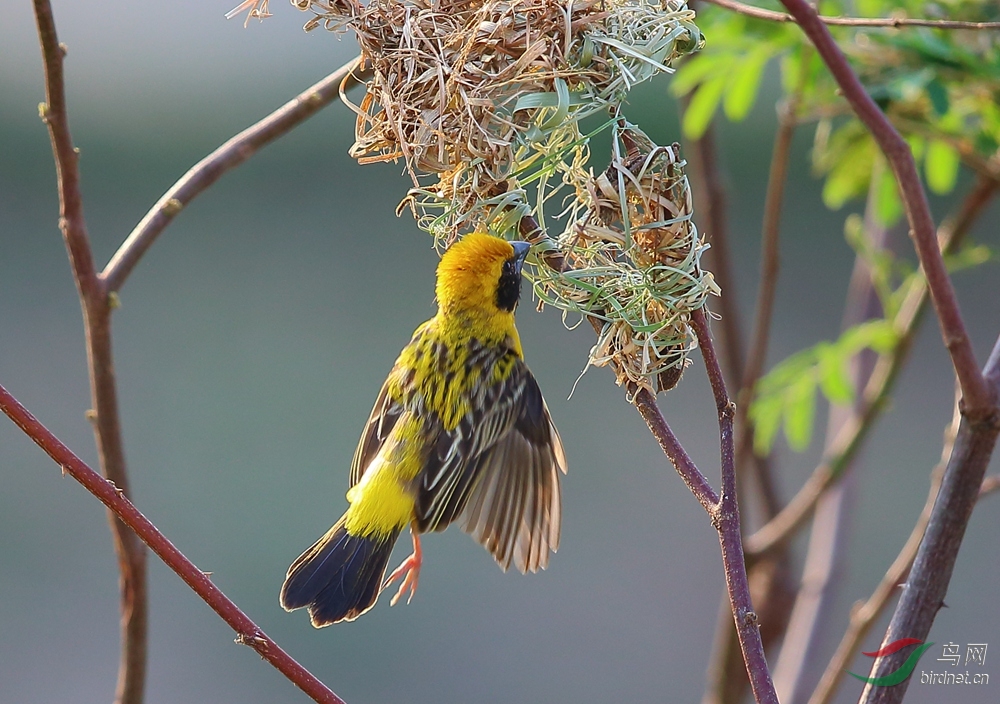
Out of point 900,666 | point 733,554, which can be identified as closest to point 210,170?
point 733,554

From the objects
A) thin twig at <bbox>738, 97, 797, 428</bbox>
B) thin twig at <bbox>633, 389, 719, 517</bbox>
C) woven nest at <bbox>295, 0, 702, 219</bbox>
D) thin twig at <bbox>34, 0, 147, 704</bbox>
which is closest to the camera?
thin twig at <bbox>633, 389, 719, 517</bbox>

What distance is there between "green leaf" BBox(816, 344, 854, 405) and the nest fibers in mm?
1033

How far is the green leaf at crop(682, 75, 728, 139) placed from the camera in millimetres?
2617

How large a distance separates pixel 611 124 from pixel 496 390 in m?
0.99

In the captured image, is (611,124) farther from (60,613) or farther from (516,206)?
(60,613)

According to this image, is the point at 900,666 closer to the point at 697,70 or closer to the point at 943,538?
the point at 943,538

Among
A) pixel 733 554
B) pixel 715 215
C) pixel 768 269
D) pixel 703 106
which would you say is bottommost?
pixel 733 554

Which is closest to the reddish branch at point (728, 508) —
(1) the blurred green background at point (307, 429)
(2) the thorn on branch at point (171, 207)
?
(2) the thorn on branch at point (171, 207)

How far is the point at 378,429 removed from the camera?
8.76 feet

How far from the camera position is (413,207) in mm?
1948

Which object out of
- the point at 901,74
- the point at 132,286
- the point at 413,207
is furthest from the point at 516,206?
the point at 132,286

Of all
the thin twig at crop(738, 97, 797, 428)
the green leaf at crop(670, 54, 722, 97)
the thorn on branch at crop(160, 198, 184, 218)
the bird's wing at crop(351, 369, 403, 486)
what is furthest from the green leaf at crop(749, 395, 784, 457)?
the thorn on branch at crop(160, 198, 184, 218)

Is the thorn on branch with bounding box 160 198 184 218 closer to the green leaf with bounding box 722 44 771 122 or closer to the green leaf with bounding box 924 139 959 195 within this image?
the green leaf with bounding box 722 44 771 122

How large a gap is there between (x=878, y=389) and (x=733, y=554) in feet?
5.43
